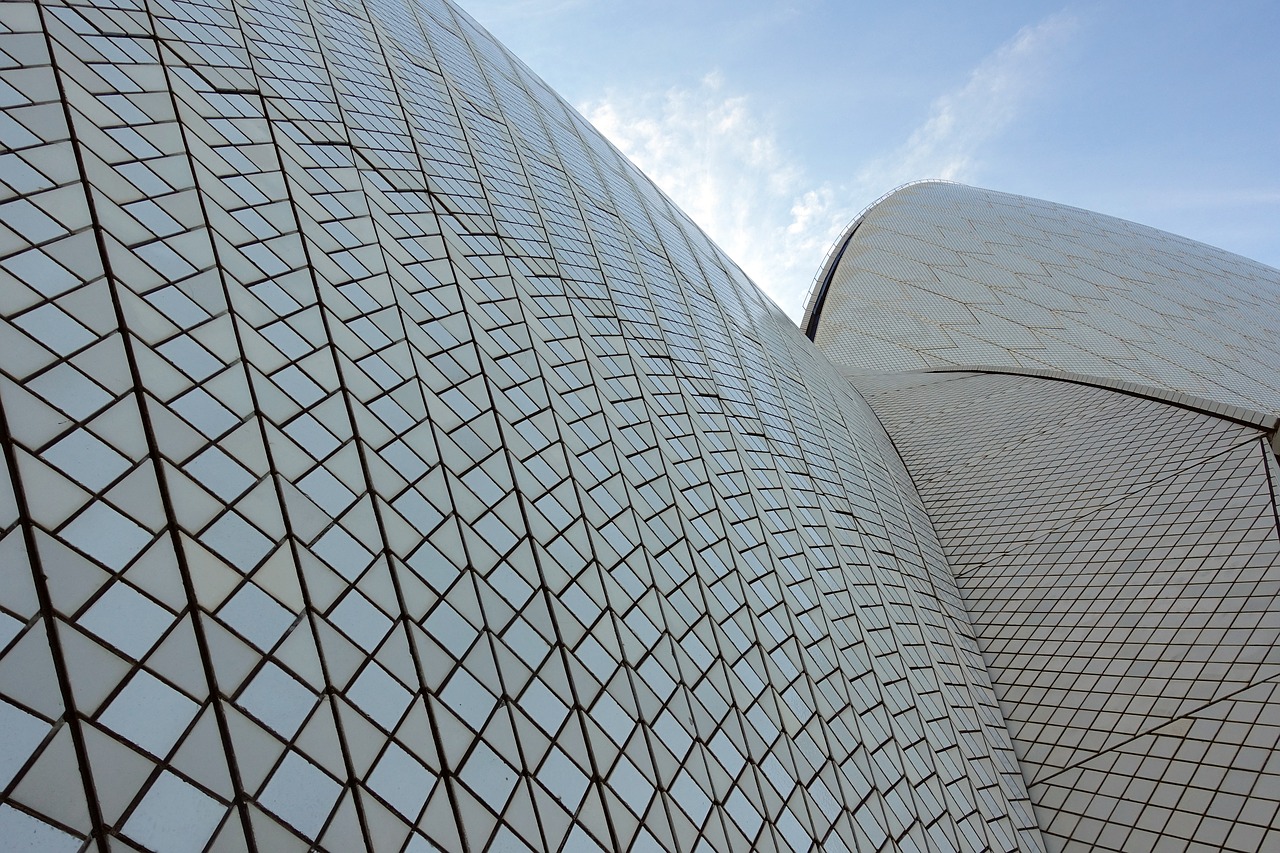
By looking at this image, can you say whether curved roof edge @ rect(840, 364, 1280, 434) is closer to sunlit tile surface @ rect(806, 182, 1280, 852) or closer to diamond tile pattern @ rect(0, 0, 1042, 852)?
sunlit tile surface @ rect(806, 182, 1280, 852)

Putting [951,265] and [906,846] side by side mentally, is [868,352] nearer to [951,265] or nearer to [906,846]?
[951,265]

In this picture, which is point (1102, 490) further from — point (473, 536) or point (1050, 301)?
point (1050, 301)

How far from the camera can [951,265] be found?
166 feet

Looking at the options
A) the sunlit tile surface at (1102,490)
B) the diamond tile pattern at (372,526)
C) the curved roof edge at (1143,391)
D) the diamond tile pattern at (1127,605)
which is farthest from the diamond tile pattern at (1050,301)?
the diamond tile pattern at (372,526)

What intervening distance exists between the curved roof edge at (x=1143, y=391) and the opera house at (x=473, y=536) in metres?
0.24

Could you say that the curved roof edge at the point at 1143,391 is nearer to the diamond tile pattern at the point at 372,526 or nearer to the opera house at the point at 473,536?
the opera house at the point at 473,536

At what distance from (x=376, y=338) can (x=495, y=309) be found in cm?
337

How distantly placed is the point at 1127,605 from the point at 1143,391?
46.2 feet

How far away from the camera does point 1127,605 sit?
814 inches

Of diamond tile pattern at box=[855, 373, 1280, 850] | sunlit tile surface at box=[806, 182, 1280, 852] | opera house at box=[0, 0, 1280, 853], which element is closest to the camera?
opera house at box=[0, 0, 1280, 853]

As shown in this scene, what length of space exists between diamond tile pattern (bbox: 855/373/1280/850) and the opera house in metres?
0.12

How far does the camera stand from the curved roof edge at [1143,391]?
85.3 ft

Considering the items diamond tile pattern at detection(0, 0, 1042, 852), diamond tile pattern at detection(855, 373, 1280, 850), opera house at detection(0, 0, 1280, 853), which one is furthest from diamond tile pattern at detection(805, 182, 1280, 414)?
diamond tile pattern at detection(0, 0, 1042, 852)

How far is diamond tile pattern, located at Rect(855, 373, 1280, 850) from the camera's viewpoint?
51.5ft
